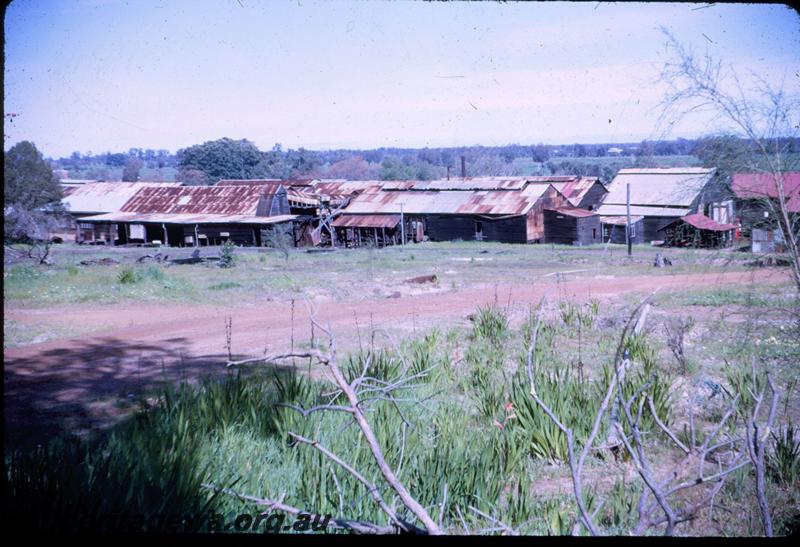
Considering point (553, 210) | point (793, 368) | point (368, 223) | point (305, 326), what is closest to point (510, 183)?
point (553, 210)

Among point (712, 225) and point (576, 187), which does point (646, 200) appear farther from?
point (712, 225)

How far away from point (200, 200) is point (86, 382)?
75.1ft

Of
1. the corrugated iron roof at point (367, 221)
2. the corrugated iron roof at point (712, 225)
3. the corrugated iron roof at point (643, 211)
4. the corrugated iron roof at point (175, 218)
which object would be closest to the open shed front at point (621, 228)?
the corrugated iron roof at point (643, 211)

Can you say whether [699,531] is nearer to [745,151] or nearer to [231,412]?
[745,151]

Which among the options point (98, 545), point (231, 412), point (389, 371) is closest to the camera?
point (98, 545)

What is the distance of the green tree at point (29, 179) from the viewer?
13.2m

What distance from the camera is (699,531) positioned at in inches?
162

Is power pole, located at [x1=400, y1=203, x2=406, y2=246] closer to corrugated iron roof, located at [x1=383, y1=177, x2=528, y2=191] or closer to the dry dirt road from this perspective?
corrugated iron roof, located at [x1=383, y1=177, x2=528, y2=191]

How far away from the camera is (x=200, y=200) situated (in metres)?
29.3

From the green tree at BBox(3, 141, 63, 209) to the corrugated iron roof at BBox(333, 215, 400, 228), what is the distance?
20.2m

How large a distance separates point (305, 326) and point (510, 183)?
27.0 metres

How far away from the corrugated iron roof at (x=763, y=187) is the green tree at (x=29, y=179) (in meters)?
12.6

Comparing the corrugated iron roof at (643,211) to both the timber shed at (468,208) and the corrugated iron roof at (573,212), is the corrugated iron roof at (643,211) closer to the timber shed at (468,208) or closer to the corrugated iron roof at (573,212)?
the corrugated iron roof at (573,212)

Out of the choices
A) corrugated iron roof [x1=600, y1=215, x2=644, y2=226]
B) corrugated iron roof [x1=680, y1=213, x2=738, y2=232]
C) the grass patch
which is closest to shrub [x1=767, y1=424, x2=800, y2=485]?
corrugated iron roof [x1=680, y1=213, x2=738, y2=232]
